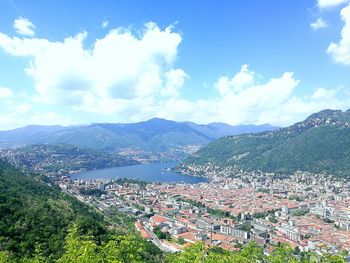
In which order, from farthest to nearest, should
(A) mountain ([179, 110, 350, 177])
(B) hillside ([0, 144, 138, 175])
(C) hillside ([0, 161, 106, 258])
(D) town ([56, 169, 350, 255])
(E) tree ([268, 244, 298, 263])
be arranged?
(B) hillside ([0, 144, 138, 175])
(A) mountain ([179, 110, 350, 177])
(D) town ([56, 169, 350, 255])
(C) hillside ([0, 161, 106, 258])
(E) tree ([268, 244, 298, 263])

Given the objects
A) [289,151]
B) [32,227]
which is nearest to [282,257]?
[32,227]

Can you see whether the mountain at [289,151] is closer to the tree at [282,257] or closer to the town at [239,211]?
the town at [239,211]

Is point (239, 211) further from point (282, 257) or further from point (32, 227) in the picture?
point (282, 257)

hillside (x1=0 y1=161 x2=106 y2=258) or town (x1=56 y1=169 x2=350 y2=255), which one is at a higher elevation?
hillside (x1=0 y1=161 x2=106 y2=258)

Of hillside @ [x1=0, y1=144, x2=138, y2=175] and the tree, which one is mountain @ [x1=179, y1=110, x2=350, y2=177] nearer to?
hillside @ [x1=0, y1=144, x2=138, y2=175]

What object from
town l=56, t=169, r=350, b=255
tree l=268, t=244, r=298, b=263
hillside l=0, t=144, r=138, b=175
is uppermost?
tree l=268, t=244, r=298, b=263

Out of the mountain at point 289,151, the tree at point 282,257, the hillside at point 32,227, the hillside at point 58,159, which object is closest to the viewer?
the tree at point 282,257

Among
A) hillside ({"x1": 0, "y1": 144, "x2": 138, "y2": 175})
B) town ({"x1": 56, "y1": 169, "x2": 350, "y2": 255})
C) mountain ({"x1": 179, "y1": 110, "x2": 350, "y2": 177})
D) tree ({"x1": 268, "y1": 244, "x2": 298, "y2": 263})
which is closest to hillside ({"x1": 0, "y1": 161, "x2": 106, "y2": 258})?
town ({"x1": 56, "y1": 169, "x2": 350, "y2": 255})

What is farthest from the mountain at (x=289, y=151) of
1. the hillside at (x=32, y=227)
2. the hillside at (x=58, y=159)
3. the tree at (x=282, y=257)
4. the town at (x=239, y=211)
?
the tree at (x=282, y=257)
